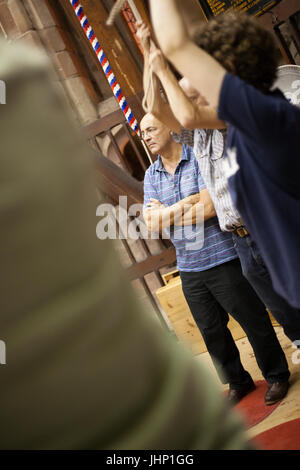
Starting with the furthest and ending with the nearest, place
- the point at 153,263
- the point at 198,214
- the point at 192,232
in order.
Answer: the point at 153,263 < the point at 192,232 < the point at 198,214

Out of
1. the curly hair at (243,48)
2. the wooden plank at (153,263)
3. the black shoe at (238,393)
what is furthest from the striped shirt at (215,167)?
the wooden plank at (153,263)

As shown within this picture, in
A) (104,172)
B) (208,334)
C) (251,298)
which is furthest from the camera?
(104,172)

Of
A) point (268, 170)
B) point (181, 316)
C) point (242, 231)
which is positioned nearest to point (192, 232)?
point (242, 231)

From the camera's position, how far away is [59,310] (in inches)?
13.6

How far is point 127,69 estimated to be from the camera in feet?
14.9

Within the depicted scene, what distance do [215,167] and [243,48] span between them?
0.75 metres

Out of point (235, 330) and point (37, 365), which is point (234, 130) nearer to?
point (37, 365)

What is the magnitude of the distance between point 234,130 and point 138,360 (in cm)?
101

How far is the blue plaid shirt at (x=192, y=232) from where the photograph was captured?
2430mm

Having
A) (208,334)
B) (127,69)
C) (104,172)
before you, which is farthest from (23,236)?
(127,69)

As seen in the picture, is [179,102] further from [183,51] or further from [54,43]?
[54,43]

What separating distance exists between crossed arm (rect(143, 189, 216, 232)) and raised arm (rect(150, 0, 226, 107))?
1.20 meters

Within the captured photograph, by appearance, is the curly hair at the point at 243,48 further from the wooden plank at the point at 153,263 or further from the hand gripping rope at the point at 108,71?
the wooden plank at the point at 153,263

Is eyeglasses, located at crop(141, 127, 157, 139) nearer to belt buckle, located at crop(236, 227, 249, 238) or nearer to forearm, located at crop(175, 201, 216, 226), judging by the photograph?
forearm, located at crop(175, 201, 216, 226)
